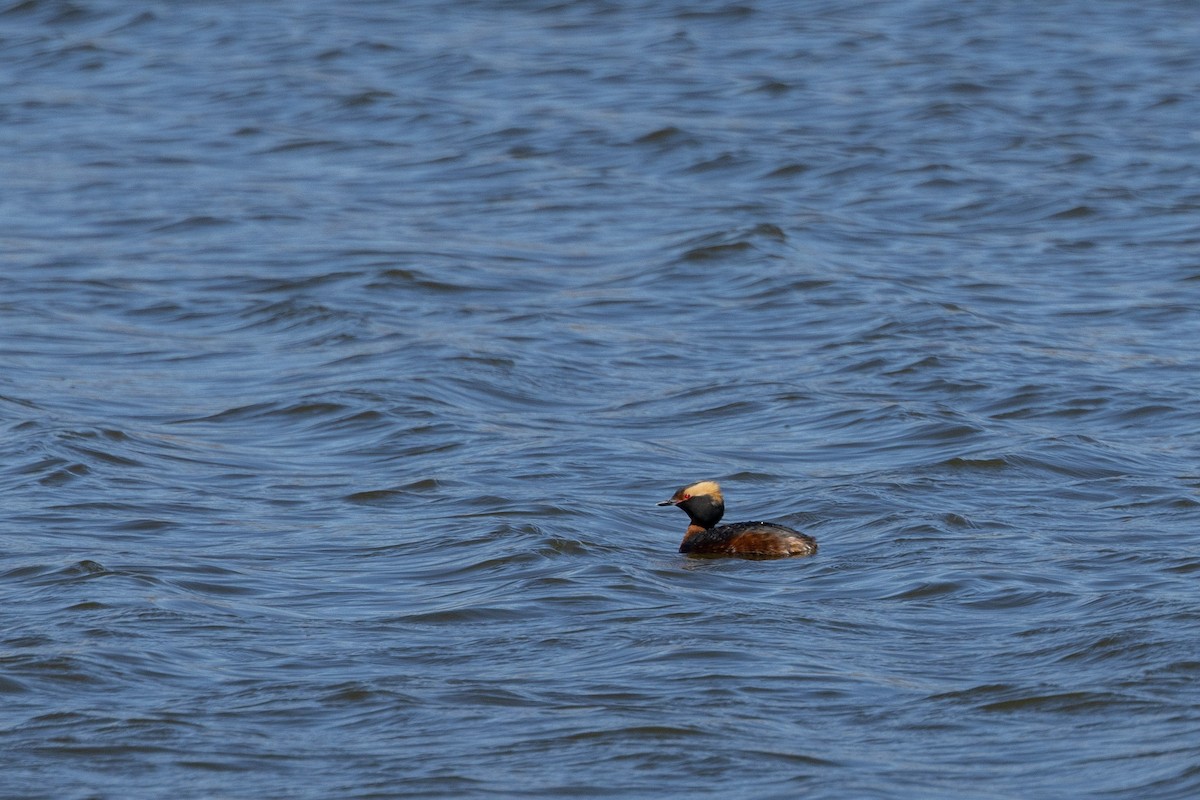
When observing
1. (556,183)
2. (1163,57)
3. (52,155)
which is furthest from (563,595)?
(1163,57)

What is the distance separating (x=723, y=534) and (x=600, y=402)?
3.29 meters

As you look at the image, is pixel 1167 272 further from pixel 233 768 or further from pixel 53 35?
pixel 53 35

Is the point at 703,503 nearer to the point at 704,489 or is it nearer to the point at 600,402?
the point at 704,489

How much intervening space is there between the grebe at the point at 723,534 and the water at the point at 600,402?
0.23 m

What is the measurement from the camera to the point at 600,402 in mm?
13484

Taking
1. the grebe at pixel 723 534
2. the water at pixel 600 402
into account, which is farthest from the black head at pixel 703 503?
the water at pixel 600 402

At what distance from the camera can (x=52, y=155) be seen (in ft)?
71.3

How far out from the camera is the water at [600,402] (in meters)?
7.74

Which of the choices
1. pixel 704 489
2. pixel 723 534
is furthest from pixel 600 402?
pixel 723 534

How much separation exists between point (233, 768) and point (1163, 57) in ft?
64.0

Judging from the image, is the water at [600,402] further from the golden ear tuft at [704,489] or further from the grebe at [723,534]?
the golden ear tuft at [704,489]

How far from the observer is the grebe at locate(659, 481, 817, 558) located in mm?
10109

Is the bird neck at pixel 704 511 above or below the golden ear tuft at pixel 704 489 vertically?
below

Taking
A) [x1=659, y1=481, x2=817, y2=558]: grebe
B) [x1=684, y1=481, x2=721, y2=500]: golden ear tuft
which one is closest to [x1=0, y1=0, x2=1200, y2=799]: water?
[x1=659, y1=481, x2=817, y2=558]: grebe
